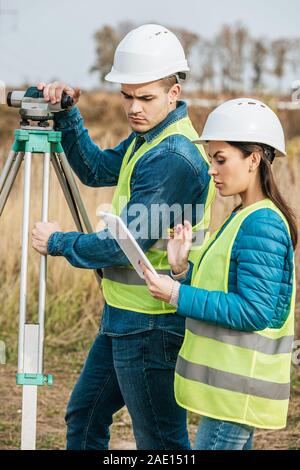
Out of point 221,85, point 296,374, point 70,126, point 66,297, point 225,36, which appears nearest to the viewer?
point 70,126

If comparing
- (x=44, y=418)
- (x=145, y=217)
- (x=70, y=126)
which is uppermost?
(x=70, y=126)

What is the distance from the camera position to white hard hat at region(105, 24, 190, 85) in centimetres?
287

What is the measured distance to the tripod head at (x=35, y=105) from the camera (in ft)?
9.91

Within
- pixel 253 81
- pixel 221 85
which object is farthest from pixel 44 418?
pixel 253 81

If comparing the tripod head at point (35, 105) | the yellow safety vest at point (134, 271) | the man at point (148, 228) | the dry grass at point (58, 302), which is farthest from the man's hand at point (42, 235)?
the dry grass at point (58, 302)

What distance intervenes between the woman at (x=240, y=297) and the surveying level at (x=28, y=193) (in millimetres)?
528

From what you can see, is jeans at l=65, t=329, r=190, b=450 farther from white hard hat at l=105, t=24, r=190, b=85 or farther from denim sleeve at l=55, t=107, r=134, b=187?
white hard hat at l=105, t=24, r=190, b=85

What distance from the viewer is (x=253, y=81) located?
21766mm

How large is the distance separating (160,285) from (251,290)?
25 centimetres

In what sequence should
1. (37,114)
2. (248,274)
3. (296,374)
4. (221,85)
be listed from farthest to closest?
1. (221,85)
2. (296,374)
3. (37,114)
4. (248,274)

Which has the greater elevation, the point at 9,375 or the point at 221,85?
the point at 221,85

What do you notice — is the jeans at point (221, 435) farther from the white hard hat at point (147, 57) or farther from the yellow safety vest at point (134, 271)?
the white hard hat at point (147, 57)
